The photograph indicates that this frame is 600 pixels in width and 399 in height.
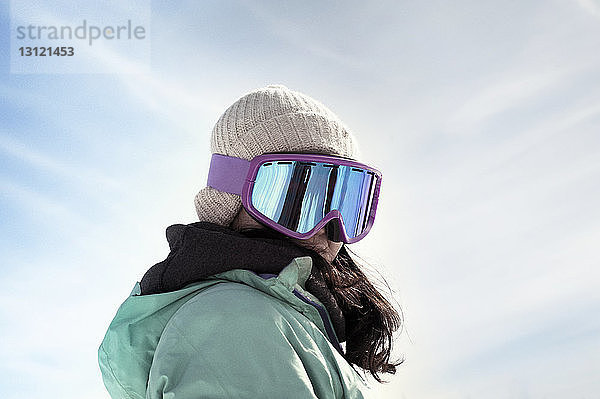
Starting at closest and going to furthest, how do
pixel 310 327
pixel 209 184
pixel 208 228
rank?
pixel 310 327
pixel 208 228
pixel 209 184

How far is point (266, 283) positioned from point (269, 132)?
48cm

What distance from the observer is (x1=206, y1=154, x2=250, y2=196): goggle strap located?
1.89 m

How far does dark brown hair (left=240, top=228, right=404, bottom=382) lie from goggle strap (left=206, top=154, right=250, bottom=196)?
0.13 metres

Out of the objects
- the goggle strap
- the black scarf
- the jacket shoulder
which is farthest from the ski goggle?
the jacket shoulder

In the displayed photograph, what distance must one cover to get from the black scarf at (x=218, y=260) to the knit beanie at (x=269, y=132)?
0.24 m

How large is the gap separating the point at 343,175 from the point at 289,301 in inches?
18.2

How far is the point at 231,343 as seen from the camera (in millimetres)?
1372

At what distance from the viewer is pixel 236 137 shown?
1921 mm

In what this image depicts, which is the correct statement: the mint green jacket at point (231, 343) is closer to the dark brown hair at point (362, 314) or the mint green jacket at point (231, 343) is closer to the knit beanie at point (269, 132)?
the dark brown hair at point (362, 314)

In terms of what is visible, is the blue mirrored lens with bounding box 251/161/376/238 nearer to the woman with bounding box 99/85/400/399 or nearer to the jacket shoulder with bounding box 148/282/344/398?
the woman with bounding box 99/85/400/399

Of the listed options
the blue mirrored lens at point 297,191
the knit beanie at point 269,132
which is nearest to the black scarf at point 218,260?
the blue mirrored lens at point 297,191

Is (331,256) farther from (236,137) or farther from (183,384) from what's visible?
(183,384)

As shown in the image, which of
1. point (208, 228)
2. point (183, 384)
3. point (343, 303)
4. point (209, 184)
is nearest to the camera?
point (183, 384)

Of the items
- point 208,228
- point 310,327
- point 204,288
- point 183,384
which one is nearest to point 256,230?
point 208,228
